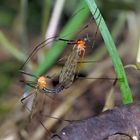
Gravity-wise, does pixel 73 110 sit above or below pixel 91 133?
below

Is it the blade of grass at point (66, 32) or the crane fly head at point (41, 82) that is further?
the blade of grass at point (66, 32)

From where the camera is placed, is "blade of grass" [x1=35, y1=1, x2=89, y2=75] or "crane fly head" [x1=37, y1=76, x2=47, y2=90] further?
"blade of grass" [x1=35, y1=1, x2=89, y2=75]

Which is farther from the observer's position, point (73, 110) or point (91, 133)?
point (73, 110)

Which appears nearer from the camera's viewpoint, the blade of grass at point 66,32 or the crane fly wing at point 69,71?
the crane fly wing at point 69,71

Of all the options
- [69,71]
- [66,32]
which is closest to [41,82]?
[69,71]

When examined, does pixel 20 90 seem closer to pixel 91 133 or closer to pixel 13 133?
pixel 13 133

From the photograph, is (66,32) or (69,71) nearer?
(69,71)

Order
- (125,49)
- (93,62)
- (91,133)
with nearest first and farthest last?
(91,133)
(93,62)
(125,49)

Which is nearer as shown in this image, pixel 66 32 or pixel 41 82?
pixel 41 82

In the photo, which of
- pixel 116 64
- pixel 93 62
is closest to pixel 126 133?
pixel 116 64

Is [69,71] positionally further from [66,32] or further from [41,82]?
[66,32]

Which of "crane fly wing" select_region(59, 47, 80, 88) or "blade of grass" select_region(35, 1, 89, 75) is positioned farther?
"blade of grass" select_region(35, 1, 89, 75)
